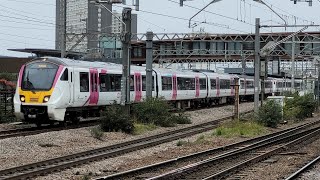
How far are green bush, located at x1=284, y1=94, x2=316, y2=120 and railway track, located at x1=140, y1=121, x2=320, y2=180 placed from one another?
579 inches

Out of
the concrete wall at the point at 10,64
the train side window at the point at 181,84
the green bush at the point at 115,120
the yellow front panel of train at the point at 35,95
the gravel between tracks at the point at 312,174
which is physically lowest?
the gravel between tracks at the point at 312,174

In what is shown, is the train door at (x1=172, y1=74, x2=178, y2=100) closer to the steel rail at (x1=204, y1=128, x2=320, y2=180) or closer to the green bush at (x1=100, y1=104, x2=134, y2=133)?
the steel rail at (x1=204, y1=128, x2=320, y2=180)

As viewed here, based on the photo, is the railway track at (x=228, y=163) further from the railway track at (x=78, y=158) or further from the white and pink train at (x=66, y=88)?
the white and pink train at (x=66, y=88)

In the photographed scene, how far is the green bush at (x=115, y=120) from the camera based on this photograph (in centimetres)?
2183

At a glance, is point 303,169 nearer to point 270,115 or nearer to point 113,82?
point 113,82

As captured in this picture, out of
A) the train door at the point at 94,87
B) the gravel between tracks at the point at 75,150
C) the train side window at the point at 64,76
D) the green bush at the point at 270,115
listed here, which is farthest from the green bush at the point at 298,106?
the train side window at the point at 64,76

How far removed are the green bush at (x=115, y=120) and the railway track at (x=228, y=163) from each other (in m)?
5.57

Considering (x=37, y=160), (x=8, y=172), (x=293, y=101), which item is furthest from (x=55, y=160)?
(x=293, y=101)

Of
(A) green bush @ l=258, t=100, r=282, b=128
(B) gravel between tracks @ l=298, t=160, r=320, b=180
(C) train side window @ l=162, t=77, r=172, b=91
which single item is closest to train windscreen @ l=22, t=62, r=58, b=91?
(B) gravel between tracks @ l=298, t=160, r=320, b=180

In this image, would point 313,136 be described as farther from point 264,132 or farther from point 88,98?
point 88,98

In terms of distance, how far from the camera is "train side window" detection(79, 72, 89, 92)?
76.1 feet

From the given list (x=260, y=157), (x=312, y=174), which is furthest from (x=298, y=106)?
(x=312, y=174)

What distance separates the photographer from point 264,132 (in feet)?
85.0

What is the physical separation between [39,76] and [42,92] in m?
0.78
